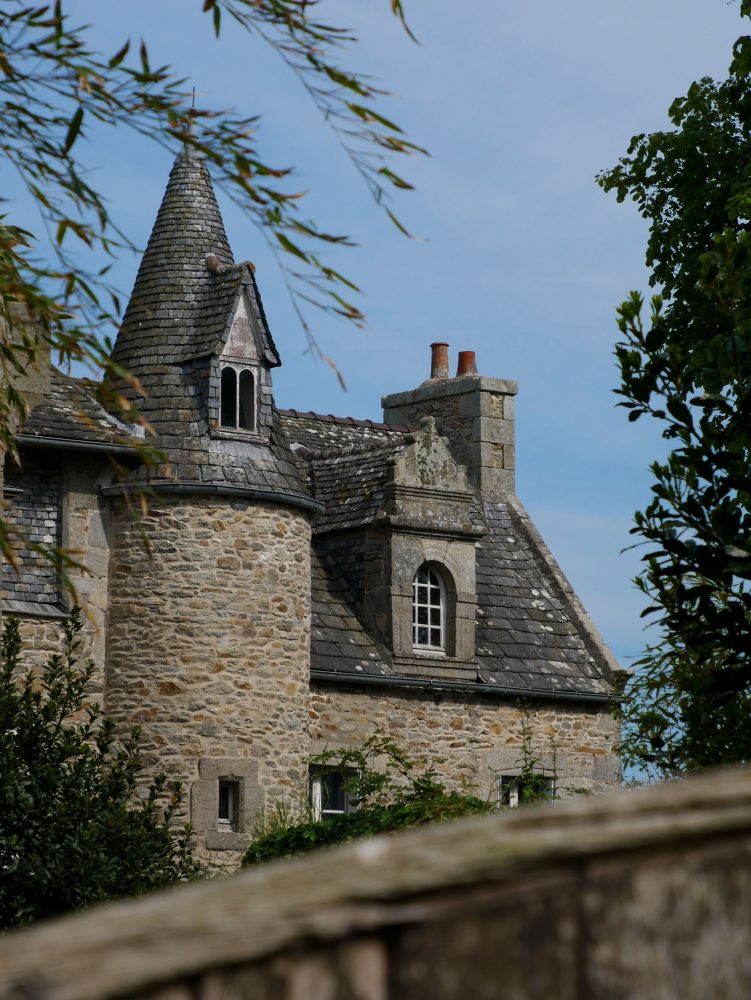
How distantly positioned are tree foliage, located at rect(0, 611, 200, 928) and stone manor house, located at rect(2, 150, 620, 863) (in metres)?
2.63

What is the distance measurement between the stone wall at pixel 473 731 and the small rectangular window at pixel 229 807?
1403mm

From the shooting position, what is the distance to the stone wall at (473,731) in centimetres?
1870

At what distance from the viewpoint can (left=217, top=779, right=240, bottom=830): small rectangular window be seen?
55.9 ft

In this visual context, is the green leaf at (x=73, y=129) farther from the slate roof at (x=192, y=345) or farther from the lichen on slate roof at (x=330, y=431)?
the lichen on slate roof at (x=330, y=431)

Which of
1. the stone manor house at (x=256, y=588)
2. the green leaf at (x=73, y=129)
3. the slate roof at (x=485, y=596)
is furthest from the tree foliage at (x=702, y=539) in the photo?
the slate roof at (x=485, y=596)

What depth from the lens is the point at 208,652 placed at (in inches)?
667

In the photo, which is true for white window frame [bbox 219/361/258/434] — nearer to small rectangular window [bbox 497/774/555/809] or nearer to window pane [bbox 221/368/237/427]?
window pane [bbox 221/368/237/427]

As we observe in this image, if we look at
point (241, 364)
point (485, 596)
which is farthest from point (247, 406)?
point (485, 596)

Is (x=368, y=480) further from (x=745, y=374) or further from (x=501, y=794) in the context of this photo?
(x=745, y=374)

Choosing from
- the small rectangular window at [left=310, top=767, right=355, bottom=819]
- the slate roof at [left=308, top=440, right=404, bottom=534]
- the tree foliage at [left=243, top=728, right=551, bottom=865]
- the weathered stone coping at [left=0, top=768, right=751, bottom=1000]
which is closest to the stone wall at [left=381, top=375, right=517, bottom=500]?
the slate roof at [left=308, top=440, right=404, bottom=534]

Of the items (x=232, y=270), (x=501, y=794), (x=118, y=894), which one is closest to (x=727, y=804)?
(x=118, y=894)

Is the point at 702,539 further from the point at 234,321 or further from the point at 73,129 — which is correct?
the point at 234,321

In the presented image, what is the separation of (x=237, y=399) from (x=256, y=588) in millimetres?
2049

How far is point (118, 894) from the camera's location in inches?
486
